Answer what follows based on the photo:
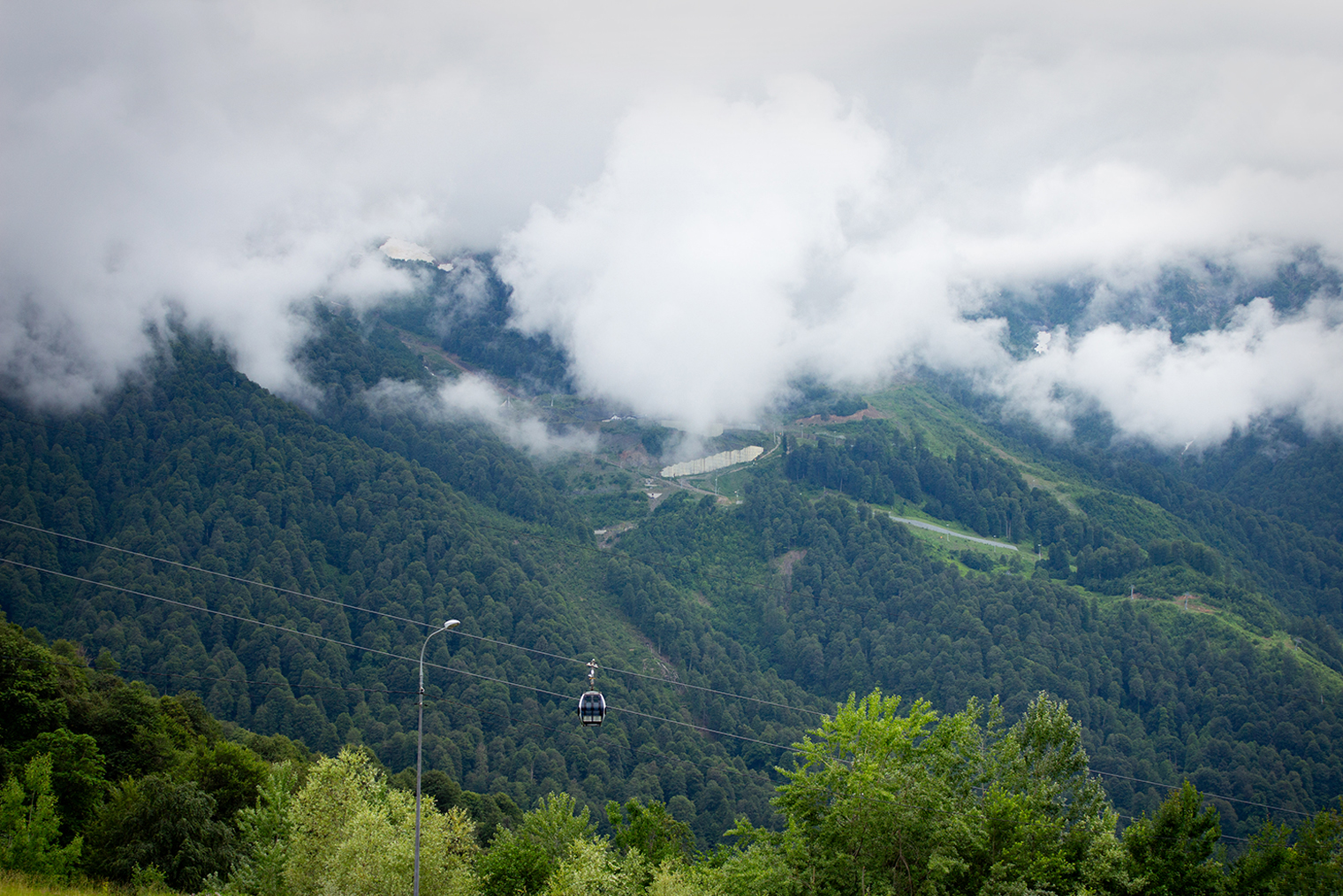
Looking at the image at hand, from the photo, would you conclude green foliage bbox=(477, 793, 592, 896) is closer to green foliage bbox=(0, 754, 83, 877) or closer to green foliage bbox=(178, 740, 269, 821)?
green foliage bbox=(178, 740, 269, 821)

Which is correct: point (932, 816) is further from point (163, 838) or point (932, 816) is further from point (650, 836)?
point (163, 838)

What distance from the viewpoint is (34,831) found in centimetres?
5969

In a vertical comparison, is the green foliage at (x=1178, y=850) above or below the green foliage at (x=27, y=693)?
above

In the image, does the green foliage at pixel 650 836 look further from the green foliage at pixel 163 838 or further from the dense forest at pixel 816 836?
the green foliage at pixel 163 838

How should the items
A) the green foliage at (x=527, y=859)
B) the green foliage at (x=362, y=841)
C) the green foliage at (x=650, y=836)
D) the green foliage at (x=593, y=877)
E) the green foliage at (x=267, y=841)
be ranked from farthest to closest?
the green foliage at (x=650, y=836)
the green foliage at (x=527, y=859)
the green foliage at (x=267, y=841)
the green foliage at (x=593, y=877)
the green foliage at (x=362, y=841)

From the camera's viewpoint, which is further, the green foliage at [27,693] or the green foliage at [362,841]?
the green foliage at [27,693]

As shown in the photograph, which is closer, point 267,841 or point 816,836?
point 816,836

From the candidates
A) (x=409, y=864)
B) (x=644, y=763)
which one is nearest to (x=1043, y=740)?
(x=409, y=864)

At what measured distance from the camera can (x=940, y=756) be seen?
5553 centimetres

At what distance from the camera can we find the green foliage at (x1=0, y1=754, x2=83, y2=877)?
56.3m

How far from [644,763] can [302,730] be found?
2364 inches

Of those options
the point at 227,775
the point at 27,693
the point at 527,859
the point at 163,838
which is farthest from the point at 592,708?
the point at 27,693

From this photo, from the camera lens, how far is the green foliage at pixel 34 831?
185 ft

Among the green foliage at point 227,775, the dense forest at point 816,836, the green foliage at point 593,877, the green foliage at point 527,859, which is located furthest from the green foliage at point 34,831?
the green foliage at point 593,877
